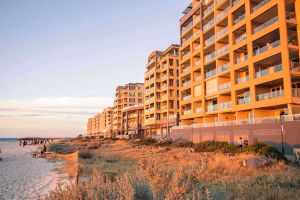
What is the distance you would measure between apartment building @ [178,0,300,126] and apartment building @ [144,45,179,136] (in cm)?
932

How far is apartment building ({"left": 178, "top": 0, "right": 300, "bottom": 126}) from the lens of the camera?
25047 mm

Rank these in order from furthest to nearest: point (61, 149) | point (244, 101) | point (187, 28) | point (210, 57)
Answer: point (61, 149) < point (187, 28) < point (210, 57) < point (244, 101)

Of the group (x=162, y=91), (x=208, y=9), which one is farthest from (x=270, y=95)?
(x=162, y=91)

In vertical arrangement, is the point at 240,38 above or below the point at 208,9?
below

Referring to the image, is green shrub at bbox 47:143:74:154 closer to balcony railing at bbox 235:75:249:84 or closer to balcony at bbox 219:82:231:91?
balcony at bbox 219:82:231:91

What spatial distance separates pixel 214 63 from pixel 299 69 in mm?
15682

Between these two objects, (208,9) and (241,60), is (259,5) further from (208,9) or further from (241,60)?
(208,9)

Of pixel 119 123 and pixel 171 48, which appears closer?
pixel 171 48

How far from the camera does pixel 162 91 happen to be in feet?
196

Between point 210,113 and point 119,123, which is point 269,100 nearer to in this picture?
point 210,113

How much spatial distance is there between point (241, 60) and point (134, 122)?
56.0 metres

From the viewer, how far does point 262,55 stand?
1073 inches

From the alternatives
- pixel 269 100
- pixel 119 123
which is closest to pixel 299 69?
pixel 269 100

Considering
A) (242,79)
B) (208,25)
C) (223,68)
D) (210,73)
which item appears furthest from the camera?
(208,25)
